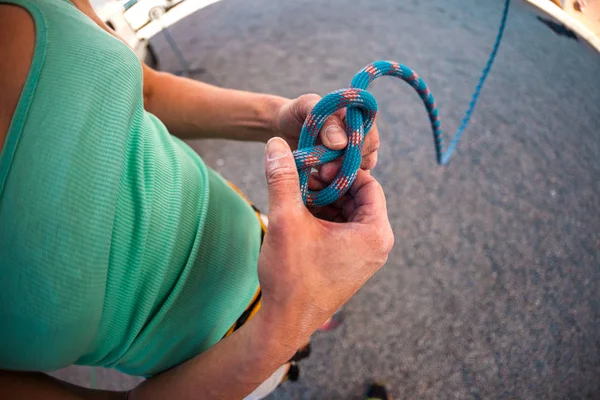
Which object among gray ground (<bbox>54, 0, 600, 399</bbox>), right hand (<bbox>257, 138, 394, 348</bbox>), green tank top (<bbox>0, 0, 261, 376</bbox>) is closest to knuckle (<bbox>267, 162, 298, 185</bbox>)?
right hand (<bbox>257, 138, 394, 348</bbox>)

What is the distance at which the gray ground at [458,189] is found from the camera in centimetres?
94

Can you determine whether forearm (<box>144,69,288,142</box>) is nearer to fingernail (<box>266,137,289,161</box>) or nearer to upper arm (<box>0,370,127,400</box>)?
fingernail (<box>266,137,289,161</box>)

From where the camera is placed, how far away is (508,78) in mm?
1339

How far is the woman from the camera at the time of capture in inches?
11.6

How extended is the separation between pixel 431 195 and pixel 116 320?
38.4 inches

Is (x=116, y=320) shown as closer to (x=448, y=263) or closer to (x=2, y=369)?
(x=2, y=369)

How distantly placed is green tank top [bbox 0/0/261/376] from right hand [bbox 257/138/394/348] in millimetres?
116

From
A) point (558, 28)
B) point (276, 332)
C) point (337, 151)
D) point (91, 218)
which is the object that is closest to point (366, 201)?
point (337, 151)

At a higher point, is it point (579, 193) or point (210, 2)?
point (210, 2)

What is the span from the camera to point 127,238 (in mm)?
348

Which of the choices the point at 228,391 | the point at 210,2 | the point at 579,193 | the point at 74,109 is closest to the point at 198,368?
the point at 228,391

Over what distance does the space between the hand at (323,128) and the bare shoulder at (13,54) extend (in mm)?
287

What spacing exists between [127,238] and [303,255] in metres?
0.17

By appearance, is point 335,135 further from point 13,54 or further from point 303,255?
point 13,54
